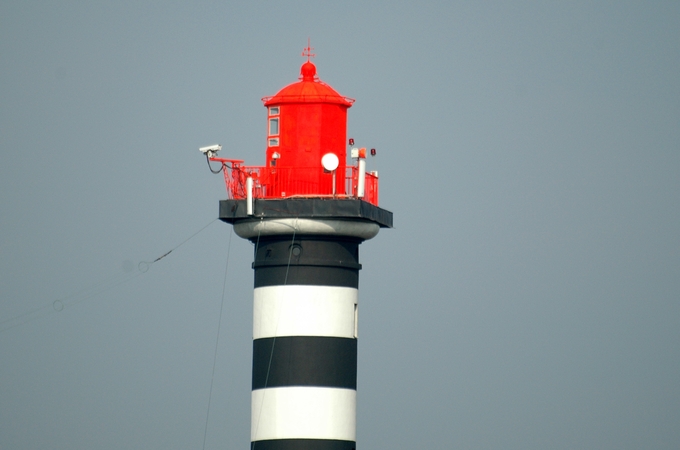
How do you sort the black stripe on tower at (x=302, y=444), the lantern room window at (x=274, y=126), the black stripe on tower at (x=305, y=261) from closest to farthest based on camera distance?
the black stripe on tower at (x=302, y=444) → the black stripe on tower at (x=305, y=261) → the lantern room window at (x=274, y=126)

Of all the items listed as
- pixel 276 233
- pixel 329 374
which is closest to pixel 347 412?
pixel 329 374

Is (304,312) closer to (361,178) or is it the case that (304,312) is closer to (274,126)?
(361,178)

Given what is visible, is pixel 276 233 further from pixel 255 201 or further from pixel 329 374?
pixel 329 374

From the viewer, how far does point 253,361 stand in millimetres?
35531

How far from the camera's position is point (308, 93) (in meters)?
35.6

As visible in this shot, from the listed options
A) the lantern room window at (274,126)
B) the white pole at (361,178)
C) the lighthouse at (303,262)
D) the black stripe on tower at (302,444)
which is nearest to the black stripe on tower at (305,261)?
the lighthouse at (303,262)

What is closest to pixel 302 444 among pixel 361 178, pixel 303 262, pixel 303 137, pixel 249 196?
pixel 303 262

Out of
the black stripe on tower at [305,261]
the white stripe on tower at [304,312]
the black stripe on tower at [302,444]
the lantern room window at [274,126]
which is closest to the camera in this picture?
the black stripe on tower at [302,444]

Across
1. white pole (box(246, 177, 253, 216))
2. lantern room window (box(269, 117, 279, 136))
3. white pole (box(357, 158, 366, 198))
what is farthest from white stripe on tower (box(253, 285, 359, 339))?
lantern room window (box(269, 117, 279, 136))

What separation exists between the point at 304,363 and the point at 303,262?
6.35 ft

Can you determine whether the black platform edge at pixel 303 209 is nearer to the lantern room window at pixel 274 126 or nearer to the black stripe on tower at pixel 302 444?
the lantern room window at pixel 274 126

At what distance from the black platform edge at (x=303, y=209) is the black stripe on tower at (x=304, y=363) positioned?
2353 mm

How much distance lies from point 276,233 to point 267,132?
79.9 inches

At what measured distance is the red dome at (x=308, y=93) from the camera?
35.5 metres
